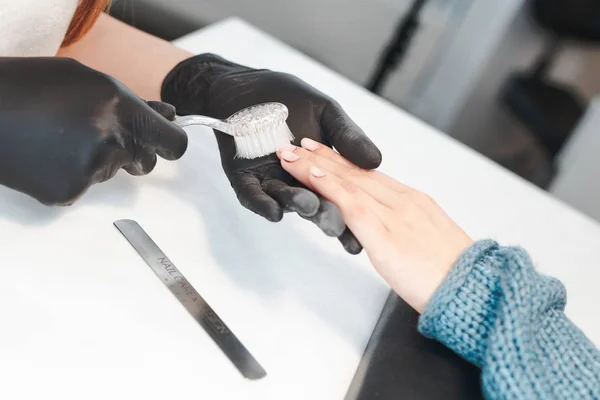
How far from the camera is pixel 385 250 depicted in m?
0.48

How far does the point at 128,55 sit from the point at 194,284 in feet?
1.27

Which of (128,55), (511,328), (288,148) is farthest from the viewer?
(128,55)

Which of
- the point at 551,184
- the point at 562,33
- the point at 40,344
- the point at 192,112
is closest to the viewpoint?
the point at 40,344

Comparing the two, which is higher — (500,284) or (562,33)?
Answer: (562,33)

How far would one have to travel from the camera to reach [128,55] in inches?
28.3

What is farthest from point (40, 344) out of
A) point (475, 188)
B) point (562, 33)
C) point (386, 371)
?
point (562, 33)

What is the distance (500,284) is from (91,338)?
33cm

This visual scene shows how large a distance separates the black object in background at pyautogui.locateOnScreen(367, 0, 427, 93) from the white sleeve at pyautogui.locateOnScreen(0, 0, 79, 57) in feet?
2.62

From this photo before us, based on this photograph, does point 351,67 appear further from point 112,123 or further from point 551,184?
point 112,123

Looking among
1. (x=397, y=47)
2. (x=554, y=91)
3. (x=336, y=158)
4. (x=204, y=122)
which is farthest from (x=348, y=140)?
(x=554, y=91)

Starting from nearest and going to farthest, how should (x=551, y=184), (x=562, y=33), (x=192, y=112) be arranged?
(x=192, y=112)
(x=551, y=184)
(x=562, y=33)

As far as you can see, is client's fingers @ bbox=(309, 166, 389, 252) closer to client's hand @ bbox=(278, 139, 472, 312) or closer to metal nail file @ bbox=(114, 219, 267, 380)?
client's hand @ bbox=(278, 139, 472, 312)

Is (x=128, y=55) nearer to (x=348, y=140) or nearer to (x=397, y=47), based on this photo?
(x=348, y=140)

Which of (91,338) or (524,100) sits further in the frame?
(524,100)
